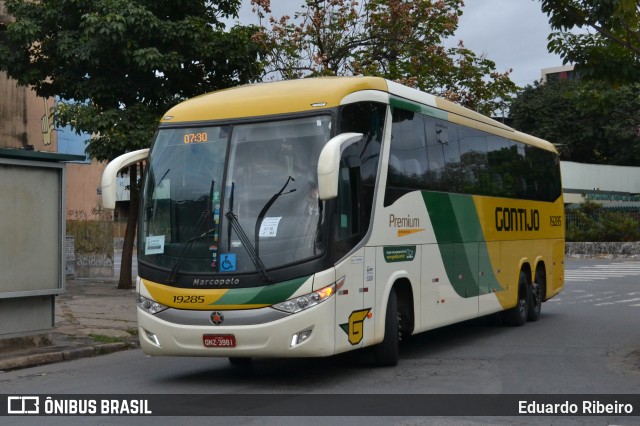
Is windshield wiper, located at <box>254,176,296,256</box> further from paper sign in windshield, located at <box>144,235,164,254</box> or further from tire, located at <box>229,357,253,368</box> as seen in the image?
tire, located at <box>229,357,253,368</box>

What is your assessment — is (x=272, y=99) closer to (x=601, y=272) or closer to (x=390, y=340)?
(x=390, y=340)

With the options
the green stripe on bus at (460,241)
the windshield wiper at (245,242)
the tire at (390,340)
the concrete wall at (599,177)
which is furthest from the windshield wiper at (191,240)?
the concrete wall at (599,177)

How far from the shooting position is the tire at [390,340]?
453 inches

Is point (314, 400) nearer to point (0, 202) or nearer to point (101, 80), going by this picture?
point (0, 202)

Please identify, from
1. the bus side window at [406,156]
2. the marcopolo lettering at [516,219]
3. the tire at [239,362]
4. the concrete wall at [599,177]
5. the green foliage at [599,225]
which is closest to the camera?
the bus side window at [406,156]

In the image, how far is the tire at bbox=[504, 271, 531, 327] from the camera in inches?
677

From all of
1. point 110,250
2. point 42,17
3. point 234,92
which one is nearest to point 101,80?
point 42,17

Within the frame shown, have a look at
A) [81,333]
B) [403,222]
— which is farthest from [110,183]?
[81,333]

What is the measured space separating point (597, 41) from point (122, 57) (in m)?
11.4

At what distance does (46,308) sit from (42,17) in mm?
11412

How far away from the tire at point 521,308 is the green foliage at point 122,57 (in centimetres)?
900

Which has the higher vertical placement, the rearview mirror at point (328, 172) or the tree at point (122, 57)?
the tree at point (122, 57)

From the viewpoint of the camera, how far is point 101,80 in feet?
72.6

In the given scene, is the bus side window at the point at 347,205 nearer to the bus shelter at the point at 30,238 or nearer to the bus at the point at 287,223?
the bus at the point at 287,223
